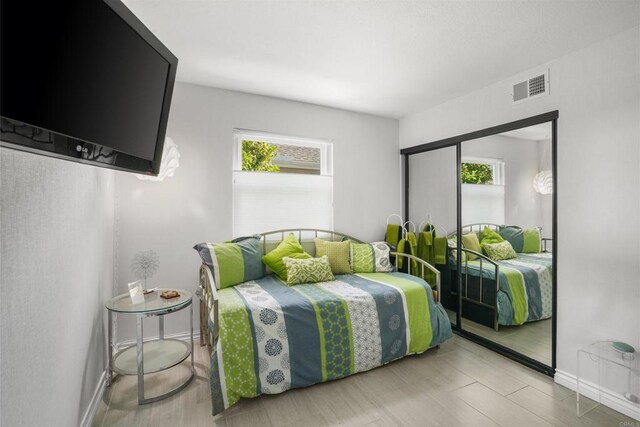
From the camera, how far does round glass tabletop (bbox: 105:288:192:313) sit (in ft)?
6.55

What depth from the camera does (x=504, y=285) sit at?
282cm

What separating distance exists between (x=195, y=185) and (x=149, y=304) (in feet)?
4.08

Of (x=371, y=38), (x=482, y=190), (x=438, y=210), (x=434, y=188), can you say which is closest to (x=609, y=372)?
(x=482, y=190)

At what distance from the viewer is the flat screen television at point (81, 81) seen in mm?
730

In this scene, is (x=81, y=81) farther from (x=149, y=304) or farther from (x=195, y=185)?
(x=195, y=185)

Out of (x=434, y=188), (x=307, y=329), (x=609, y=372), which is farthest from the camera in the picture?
(x=434, y=188)

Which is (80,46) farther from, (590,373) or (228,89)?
(590,373)

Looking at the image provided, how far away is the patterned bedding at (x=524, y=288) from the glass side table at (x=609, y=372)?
1.22ft

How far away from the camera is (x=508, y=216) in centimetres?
277

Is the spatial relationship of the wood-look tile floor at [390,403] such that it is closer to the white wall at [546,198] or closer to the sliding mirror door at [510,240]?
the sliding mirror door at [510,240]

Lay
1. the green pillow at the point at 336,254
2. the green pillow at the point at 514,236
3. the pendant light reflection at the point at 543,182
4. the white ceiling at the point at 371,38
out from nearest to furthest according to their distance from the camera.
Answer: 1. the white ceiling at the point at 371,38
2. the pendant light reflection at the point at 543,182
3. the green pillow at the point at 514,236
4. the green pillow at the point at 336,254

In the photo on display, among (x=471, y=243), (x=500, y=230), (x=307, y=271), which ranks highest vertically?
(x=500, y=230)

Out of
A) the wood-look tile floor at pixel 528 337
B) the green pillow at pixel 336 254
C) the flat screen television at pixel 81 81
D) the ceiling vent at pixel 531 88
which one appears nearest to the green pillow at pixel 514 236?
the wood-look tile floor at pixel 528 337

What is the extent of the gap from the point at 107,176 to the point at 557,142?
3.47 meters
